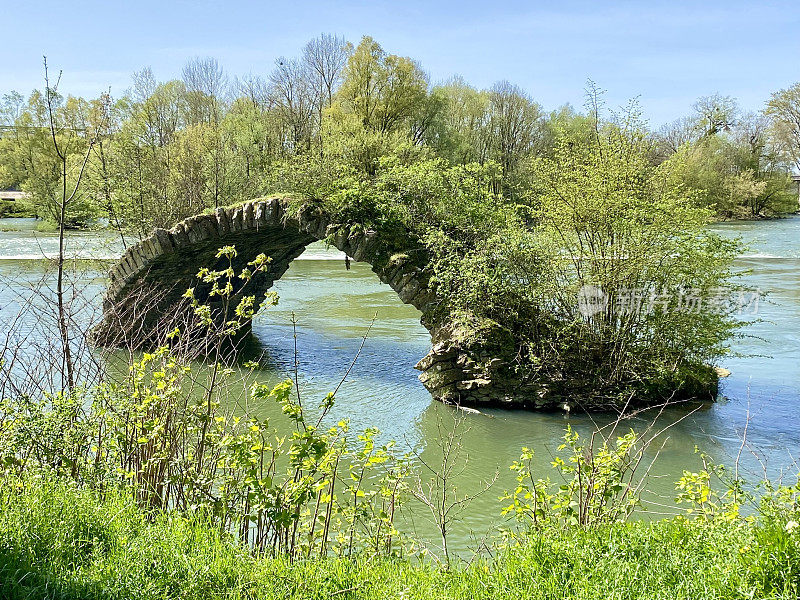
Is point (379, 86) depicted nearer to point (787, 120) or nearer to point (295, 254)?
point (295, 254)

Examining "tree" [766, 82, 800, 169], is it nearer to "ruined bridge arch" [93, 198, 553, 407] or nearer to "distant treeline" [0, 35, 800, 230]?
"distant treeline" [0, 35, 800, 230]

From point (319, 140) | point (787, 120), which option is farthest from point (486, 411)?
point (787, 120)

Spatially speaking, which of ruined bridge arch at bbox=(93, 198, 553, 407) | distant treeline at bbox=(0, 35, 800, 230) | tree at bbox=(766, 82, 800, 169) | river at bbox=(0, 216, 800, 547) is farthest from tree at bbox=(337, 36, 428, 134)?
tree at bbox=(766, 82, 800, 169)

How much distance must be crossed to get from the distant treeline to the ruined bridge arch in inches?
30.8

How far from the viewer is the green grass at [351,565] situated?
10.1ft

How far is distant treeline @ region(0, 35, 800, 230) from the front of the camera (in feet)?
61.9

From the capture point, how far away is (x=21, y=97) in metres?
35.6

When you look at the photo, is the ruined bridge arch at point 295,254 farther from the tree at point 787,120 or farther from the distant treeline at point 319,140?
the tree at point 787,120

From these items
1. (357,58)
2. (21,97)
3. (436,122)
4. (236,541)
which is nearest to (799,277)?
(436,122)

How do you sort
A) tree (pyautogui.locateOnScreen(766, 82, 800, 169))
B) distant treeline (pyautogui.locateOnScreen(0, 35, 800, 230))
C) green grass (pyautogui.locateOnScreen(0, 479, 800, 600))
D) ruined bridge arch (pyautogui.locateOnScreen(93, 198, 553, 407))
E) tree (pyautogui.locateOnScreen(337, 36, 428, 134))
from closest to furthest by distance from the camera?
green grass (pyautogui.locateOnScreen(0, 479, 800, 600))
ruined bridge arch (pyautogui.locateOnScreen(93, 198, 553, 407))
distant treeline (pyautogui.locateOnScreen(0, 35, 800, 230))
tree (pyautogui.locateOnScreen(337, 36, 428, 134))
tree (pyautogui.locateOnScreen(766, 82, 800, 169))

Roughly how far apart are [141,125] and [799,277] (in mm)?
22564

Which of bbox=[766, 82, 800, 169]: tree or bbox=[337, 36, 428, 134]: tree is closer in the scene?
bbox=[337, 36, 428, 134]: tree

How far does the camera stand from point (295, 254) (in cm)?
1339

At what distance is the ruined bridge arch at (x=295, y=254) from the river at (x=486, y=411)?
363mm
